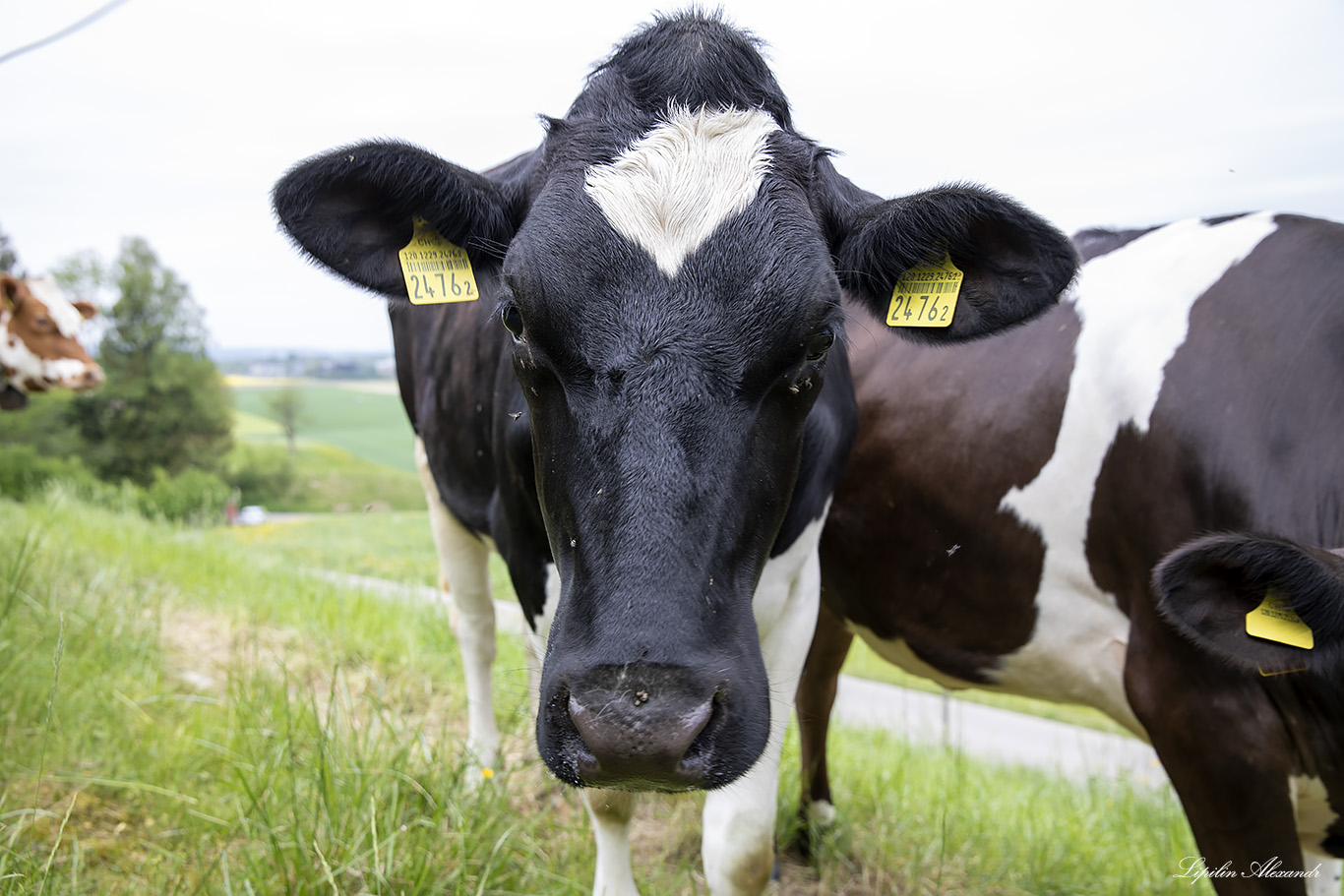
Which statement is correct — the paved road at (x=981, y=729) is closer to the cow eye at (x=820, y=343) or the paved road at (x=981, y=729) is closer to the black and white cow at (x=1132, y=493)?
the black and white cow at (x=1132, y=493)

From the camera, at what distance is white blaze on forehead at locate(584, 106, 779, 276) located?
1.70m

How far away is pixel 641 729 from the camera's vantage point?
51.9 inches

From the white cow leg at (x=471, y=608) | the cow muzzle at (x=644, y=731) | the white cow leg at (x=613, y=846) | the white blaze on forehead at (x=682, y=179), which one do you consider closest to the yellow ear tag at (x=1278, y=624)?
the cow muzzle at (x=644, y=731)

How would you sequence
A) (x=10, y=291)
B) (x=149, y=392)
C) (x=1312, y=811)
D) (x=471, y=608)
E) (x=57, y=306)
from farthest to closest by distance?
1. (x=149, y=392)
2. (x=57, y=306)
3. (x=10, y=291)
4. (x=471, y=608)
5. (x=1312, y=811)

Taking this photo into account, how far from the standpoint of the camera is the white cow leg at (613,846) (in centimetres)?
245

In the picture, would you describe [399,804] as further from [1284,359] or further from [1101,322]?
[1284,359]

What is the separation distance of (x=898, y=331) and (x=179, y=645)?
4.39 meters

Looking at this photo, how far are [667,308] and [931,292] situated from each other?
839 millimetres

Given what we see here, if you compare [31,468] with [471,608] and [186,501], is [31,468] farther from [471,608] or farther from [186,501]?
[471,608]

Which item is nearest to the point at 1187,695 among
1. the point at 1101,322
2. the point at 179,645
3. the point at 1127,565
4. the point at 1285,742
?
the point at 1285,742

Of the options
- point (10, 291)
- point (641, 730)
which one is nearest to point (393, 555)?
point (10, 291)

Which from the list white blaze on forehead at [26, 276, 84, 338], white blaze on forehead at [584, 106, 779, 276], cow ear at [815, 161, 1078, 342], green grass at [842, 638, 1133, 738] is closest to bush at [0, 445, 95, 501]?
white blaze on forehead at [26, 276, 84, 338]

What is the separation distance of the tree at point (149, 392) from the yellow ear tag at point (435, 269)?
1614 centimetres

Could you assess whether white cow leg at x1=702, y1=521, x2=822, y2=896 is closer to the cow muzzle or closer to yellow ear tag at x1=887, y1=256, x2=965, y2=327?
yellow ear tag at x1=887, y1=256, x2=965, y2=327
